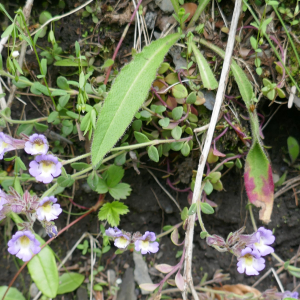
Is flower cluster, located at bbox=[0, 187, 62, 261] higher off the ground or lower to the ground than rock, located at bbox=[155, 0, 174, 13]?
lower

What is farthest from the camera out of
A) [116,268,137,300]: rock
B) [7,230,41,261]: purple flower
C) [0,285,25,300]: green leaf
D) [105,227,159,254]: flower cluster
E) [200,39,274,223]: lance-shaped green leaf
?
[116,268,137,300]: rock

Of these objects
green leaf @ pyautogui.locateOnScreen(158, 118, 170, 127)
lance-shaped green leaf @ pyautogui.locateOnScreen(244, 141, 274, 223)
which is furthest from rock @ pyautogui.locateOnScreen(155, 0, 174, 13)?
lance-shaped green leaf @ pyautogui.locateOnScreen(244, 141, 274, 223)

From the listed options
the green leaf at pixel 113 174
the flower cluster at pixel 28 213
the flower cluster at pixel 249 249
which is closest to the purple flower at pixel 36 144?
the flower cluster at pixel 28 213

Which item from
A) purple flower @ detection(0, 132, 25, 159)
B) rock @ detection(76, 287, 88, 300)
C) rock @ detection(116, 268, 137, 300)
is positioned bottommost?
rock @ detection(76, 287, 88, 300)

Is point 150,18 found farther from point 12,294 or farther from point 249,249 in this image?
point 12,294

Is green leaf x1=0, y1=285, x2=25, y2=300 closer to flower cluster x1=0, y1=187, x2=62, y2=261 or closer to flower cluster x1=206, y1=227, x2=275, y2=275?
flower cluster x1=0, y1=187, x2=62, y2=261

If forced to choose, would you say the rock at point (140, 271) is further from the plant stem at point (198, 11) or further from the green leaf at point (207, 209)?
the plant stem at point (198, 11)

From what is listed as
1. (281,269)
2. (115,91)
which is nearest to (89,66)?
(115,91)

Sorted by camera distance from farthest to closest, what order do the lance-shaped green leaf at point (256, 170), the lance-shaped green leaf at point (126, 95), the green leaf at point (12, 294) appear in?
the green leaf at point (12, 294) < the lance-shaped green leaf at point (256, 170) < the lance-shaped green leaf at point (126, 95)

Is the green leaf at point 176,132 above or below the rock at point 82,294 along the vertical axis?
above
